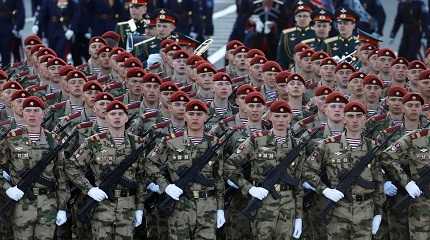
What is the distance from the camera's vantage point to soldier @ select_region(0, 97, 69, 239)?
1880cm

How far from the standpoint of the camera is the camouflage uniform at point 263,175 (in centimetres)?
1875

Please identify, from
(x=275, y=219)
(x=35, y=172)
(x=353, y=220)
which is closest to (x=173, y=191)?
(x=275, y=219)

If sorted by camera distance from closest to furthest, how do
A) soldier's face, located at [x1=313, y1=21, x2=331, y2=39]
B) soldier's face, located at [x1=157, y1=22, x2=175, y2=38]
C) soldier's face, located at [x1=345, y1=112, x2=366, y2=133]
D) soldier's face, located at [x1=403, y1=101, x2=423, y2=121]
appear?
soldier's face, located at [x1=345, y1=112, x2=366, y2=133]
soldier's face, located at [x1=403, y1=101, x2=423, y2=121]
soldier's face, located at [x1=157, y1=22, x2=175, y2=38]
soldier's face, located at [x1=313, y1=21, x2=331, y2=39]

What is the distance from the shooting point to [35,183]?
18.8 metres

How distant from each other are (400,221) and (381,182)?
87cm

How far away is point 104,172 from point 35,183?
0.81 m

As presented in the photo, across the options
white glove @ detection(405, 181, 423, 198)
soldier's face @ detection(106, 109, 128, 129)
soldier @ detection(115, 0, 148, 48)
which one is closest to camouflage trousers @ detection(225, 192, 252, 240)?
soldier's face @ detection(106, 109, 128, 129)

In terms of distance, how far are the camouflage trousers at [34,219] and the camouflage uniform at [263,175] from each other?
7.03ft

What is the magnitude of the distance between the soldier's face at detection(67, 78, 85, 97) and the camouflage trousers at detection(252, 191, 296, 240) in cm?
364

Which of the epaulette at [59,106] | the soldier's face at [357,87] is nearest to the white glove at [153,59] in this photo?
the epaulette at [59,106]

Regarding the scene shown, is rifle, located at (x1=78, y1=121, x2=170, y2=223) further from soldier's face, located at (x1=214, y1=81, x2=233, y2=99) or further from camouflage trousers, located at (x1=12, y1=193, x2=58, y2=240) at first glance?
→ soldier's face, located at (x1=214, y1=81, x2=233, y2=99)

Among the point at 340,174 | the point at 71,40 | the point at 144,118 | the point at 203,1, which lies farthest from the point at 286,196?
the point at 203,1

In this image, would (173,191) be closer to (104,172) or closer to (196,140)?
(196,140)

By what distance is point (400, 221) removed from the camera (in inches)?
769
